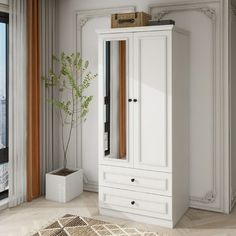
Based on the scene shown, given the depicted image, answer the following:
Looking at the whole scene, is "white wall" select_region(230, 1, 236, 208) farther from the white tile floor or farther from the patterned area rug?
the patterned area rug

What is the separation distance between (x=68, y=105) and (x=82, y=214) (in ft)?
4.72

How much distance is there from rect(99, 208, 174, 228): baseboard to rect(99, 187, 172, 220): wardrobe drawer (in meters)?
0.03

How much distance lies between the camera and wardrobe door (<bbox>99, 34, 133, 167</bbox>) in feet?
12.0

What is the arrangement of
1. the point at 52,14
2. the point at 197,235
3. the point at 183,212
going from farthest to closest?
the point at 52,14
the point at 183,212
the point at 197,235

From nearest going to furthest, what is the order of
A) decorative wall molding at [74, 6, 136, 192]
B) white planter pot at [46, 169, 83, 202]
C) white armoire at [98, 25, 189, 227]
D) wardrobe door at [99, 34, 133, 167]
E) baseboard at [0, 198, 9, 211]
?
white armoire at [98, 25, 189, 227] → wardrobe door at [99, 34, 133, 167] → baseboard at [0, 198, 9, 211] → white planter pot at [46, 169, 83, 202] → decorative wall molding at [74, 6, 136, 192]

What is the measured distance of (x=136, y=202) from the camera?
3674 mm

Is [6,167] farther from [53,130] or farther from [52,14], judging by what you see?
[52,14]

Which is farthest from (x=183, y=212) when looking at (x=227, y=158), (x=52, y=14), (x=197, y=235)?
(x=52, y=14)

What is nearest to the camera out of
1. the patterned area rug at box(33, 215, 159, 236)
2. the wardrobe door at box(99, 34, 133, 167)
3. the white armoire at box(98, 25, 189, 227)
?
the patterned area rug at box(33, 215, 159, 236)

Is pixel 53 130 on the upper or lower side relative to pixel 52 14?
lower

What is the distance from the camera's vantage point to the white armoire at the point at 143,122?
349 cm

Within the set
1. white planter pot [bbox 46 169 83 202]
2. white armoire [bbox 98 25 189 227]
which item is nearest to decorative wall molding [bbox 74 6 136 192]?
white planter pot [bbox 46 169 83 202]

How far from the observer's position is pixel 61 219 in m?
3.71

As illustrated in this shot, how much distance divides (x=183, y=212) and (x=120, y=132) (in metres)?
1.09
